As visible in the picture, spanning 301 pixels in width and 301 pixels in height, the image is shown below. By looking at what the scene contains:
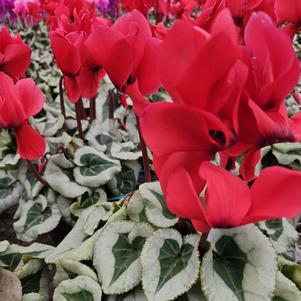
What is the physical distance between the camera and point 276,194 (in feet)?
1.62

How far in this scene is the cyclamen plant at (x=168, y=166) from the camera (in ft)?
1.55

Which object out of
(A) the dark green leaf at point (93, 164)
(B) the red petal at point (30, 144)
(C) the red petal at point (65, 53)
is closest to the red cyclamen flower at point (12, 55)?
Result: (C) the red petal at point (65, 53)

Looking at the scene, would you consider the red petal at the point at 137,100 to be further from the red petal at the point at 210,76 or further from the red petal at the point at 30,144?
the red petal at the point at 30,144

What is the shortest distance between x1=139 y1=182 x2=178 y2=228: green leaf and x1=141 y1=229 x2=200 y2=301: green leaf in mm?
32

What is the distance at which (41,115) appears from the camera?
2.01 m

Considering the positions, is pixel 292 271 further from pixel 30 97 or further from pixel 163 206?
pixel 30 97

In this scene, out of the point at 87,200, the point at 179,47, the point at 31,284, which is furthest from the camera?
the point at 87,200

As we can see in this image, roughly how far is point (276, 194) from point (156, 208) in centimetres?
42

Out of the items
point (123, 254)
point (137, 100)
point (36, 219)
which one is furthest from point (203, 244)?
point (36, 219)

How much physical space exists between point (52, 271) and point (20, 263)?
0.27 ft

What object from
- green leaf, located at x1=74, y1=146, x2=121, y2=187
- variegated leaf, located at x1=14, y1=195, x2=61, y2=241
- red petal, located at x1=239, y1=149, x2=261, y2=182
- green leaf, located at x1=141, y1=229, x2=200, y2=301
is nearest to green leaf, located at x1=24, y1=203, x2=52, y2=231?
variegated leaf, located at x1=14, y1=195, x2=61, y2=241

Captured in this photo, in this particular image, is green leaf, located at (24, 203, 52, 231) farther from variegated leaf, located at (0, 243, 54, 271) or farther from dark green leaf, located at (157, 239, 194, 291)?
dark green leaf, located at (157, 239, 194, 291)

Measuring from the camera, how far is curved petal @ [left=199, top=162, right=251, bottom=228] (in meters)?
0.49

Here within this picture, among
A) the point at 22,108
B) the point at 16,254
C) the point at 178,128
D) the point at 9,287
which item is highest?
the point at 178,128
